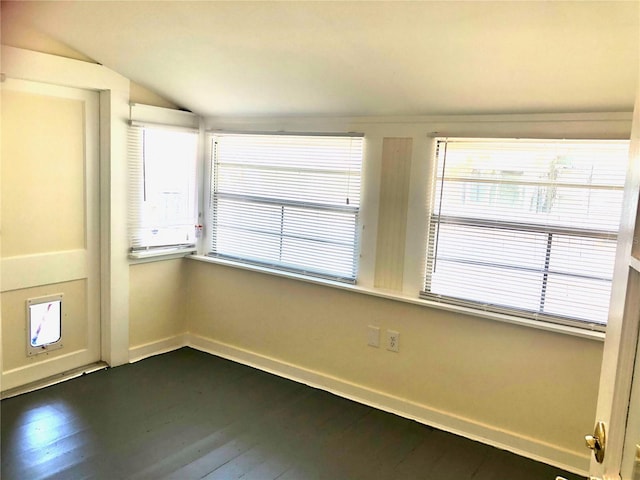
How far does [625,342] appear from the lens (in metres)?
1.02

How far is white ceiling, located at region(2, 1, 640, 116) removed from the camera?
6.38 ft

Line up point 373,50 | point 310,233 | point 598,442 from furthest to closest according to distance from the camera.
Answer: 1. point 310,233
2. point 373,50
3. point 598,442

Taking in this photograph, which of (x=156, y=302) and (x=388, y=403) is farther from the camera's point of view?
(x=156, y=302)

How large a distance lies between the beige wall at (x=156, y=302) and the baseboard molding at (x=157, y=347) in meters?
0.02

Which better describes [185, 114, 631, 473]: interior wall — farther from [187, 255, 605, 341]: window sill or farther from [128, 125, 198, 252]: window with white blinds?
[128, 125, 198, 252]: window with white blinds

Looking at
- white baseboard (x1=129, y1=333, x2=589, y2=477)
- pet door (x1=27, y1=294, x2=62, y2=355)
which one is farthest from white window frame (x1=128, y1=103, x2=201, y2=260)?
white baseboard (x1=129, y1=333, x2=589, y2=477)

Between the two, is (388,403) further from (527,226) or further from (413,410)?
(527,226)

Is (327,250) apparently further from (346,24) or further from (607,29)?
(607,29)

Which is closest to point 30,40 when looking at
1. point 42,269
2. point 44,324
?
point 42,269

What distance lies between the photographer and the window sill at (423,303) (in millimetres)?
2551

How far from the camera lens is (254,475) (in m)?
2.43

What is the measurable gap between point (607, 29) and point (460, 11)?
531 millimetres

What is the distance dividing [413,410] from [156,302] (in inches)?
79.2

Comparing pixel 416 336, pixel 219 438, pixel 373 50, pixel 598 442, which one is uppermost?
pixel 373 50
